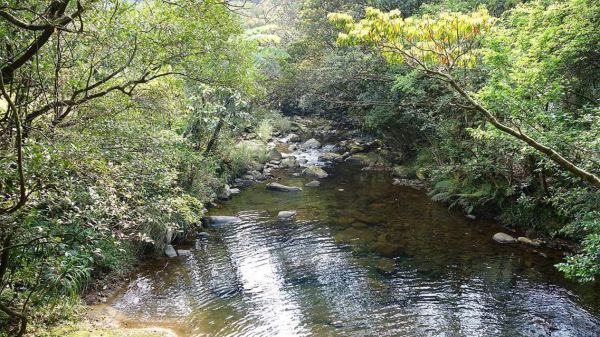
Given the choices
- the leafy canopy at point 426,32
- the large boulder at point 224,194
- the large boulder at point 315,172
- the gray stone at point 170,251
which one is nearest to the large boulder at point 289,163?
the large boulder at point 315,172

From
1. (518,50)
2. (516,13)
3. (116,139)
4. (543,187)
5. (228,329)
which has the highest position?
(516,13)

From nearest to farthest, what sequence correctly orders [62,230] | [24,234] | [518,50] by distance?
[24,234] < [62,230] < [518,50]

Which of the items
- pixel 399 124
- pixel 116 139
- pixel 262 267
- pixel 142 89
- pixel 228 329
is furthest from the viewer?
pixel 399 124

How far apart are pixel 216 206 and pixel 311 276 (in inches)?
293

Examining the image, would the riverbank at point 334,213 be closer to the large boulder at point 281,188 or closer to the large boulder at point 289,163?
the large boulder at point 289,163

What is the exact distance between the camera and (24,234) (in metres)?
4.68

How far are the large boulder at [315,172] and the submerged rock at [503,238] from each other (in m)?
11.0

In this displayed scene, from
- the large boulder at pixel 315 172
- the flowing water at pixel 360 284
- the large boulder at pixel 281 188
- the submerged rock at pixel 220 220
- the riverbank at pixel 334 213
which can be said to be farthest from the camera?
the large boulder at pixel 315 172

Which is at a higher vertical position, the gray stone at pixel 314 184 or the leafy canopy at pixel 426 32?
the leafy canopy at pixel 426 32

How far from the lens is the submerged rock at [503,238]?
1244 centimetres

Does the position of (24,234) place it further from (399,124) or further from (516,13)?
(399,124)

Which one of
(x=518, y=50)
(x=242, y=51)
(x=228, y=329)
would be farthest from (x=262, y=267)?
(x=518, y=50)

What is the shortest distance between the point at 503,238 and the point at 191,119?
11378 mm

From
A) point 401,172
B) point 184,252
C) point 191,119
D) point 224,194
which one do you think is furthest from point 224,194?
point 401,172
